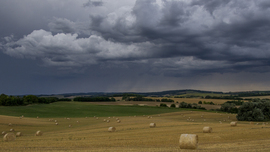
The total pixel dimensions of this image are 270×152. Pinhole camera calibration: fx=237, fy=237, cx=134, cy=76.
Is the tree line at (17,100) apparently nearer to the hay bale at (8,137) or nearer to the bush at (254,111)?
the hay bale at (8,137)

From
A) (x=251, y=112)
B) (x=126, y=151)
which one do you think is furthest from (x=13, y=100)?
(x=126, y=151)

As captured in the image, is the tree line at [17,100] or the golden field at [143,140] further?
the tree line at [17,100]

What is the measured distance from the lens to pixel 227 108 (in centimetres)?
9169

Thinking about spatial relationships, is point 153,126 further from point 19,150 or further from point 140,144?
point 19,150

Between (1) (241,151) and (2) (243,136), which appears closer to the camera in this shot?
(1) (241,151)

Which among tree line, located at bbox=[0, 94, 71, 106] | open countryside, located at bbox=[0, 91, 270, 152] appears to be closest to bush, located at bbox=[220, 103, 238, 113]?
open countryside, located at bbox=[0, 91, 270, 152]

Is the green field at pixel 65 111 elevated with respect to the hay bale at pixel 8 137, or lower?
lower

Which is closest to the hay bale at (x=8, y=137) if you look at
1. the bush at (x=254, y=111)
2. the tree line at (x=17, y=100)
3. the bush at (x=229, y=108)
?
the bush at (x=254, y=111)

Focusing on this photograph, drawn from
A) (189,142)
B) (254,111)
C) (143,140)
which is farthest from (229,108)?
(189,142)

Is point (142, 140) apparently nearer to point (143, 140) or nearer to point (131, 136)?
point (143, 140)

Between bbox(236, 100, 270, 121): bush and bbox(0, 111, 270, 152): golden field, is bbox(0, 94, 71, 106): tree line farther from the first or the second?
bbox(236, 100, 270, 121): bush

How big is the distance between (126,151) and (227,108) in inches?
3324

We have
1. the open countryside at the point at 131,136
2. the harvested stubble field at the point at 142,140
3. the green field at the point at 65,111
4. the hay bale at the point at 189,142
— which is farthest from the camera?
the green field at the point at 65,111

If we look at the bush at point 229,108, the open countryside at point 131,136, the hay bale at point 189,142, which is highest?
the hay bale at point 189,142
